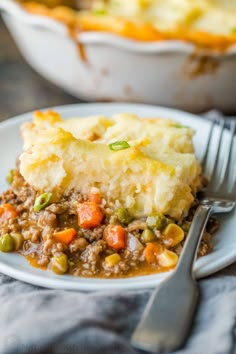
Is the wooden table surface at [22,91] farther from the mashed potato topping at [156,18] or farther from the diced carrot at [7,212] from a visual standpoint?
the diced carrot at [7,212]

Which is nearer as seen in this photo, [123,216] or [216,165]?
[123,216]

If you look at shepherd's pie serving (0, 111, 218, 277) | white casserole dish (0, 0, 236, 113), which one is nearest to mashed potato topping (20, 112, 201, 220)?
shepherd's pie serving (0, 111, 218, 277)

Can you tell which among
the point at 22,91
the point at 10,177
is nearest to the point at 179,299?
the point at 10,177

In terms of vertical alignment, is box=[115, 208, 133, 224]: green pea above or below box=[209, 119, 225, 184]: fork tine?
below

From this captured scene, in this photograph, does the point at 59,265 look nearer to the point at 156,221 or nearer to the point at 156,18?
the point at 156,221

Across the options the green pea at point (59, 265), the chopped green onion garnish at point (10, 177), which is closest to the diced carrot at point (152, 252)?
the green pea at point (59, 265)

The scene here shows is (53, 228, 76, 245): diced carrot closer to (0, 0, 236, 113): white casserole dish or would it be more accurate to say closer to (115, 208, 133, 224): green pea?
(115, 208, 133, 224): green pea
